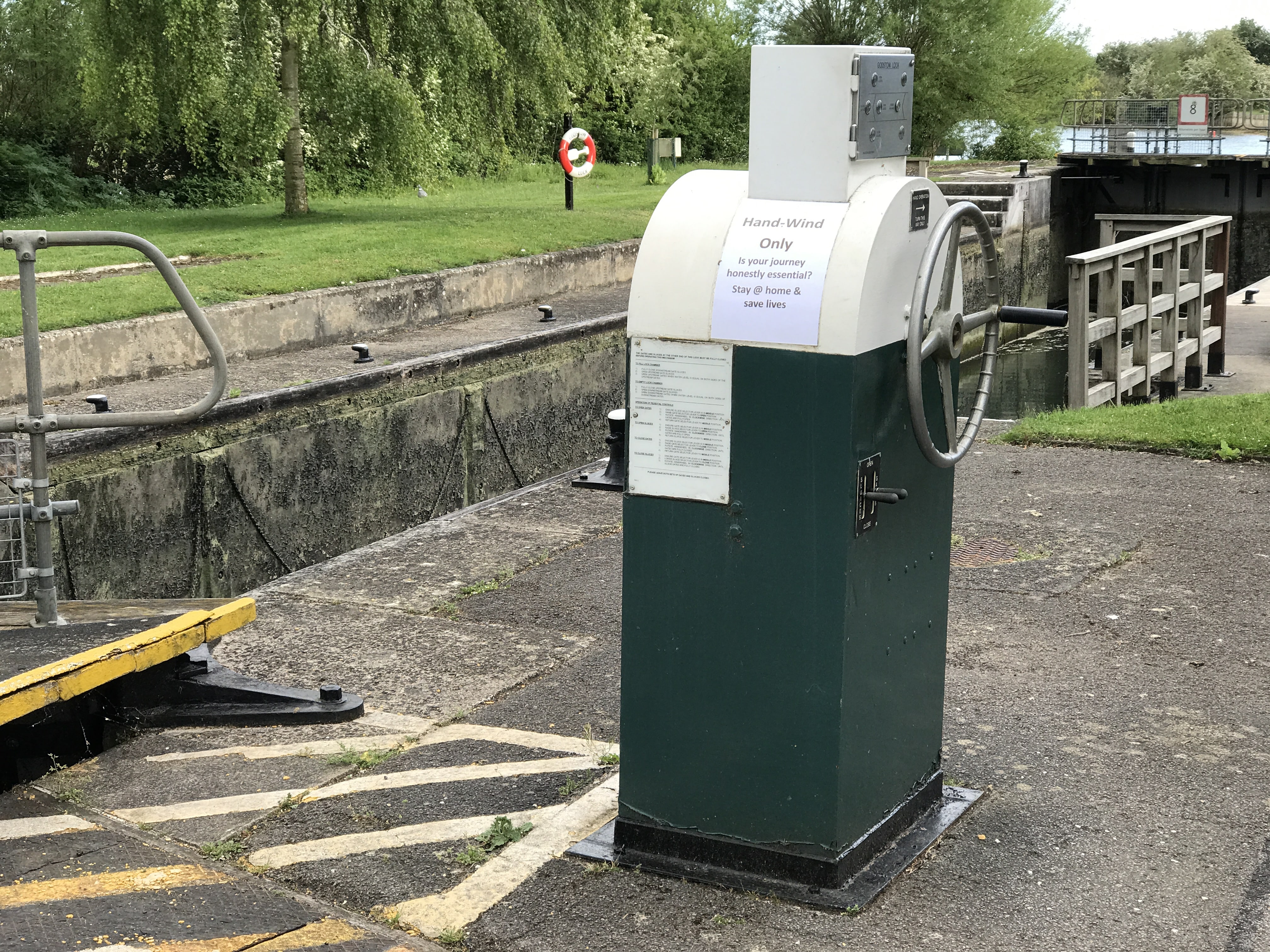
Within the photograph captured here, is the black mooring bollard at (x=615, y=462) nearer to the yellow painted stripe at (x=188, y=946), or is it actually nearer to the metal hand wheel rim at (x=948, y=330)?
the metal hand wheel rim at (x=948, y=330)

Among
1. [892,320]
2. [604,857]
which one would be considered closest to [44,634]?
[604,857]

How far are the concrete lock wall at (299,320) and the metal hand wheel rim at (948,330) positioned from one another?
6.15 metres

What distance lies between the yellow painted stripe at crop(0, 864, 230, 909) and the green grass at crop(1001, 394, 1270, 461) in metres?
7.17

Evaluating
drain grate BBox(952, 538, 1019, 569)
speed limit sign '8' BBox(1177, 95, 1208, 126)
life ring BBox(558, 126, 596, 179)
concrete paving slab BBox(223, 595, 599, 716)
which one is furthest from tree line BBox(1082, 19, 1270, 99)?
concrete paving slab BBox(223, 595, 599, 716)

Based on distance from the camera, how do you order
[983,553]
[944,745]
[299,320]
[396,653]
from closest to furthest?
[944,745], [396,653], [983,553], [299,320]

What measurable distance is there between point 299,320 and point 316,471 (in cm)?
371

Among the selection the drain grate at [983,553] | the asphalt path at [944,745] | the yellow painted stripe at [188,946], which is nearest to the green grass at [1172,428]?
the asphalt path at [944,745]

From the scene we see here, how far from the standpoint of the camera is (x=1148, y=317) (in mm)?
13469

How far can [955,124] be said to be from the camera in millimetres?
44156

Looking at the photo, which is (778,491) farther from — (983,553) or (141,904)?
(983,553)

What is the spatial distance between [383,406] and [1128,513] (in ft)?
20.1

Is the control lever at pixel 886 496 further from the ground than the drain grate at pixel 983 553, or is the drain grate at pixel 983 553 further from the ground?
the control lever at pixel 886 496

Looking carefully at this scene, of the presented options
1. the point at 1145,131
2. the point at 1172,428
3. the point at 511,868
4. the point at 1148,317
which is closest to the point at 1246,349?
the point at 1148,317

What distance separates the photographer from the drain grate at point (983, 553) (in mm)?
7109
